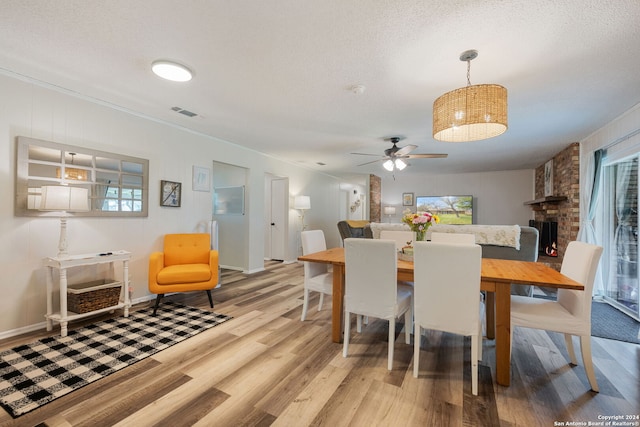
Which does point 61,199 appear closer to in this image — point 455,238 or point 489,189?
point 455,238

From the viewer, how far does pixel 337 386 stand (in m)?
1.79

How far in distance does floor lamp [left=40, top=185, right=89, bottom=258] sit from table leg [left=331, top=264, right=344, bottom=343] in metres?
2.42

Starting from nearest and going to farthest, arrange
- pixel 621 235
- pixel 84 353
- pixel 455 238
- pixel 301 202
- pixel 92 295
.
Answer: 1. pixel 84 353
2. pixel 92 295
3. pixel 455 238
4. pixel 621 235
5. pixel 301 202

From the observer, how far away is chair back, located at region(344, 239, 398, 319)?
2.01 meters

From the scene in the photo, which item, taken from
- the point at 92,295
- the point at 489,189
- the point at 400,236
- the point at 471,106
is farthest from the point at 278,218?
the point at 489,189

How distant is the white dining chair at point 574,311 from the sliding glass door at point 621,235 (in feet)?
6.37

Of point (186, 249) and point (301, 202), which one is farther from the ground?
point (301, 202)

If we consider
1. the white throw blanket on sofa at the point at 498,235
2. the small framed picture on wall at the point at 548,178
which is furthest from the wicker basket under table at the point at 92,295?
the small framed picture on wall at the point at 548,178

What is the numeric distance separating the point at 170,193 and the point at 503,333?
3862 millimetres

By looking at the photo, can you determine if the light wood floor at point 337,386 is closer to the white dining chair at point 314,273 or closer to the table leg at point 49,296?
the table leg at point 49,296

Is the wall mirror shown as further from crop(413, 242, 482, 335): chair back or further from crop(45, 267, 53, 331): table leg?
crop(413, 242, 482, 335): chair back

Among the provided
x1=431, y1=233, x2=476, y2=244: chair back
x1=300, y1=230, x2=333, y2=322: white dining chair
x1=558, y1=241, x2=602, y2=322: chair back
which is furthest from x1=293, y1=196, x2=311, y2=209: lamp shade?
x1=558, y1=241, x2=602, y2=322: chair back

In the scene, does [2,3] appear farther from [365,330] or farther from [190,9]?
[365,330]

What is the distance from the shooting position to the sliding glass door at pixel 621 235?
3.16 meters
